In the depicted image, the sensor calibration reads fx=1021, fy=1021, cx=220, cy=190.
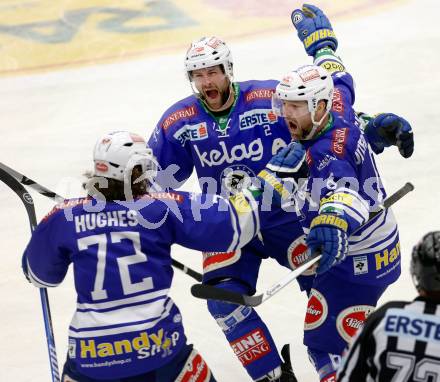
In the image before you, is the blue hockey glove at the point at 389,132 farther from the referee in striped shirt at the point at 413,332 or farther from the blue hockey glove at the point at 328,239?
the referee in striped shirt at the point at 413,332

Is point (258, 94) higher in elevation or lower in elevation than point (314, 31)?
lower

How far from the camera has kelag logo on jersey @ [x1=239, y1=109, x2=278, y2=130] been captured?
4.36 meters

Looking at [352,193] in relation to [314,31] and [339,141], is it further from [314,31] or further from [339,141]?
[314,31]

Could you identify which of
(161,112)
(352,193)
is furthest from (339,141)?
(161,112)

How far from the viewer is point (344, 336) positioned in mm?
4016

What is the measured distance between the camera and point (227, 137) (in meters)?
4.36

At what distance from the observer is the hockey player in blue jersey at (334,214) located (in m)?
3.66

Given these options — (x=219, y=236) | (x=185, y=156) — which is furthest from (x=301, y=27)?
(x=219, y=236)

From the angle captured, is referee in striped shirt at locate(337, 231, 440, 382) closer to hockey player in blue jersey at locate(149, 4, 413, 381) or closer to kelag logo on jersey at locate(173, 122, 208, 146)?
hockey player in blue jersey at locate(149, 4, 413, 381)

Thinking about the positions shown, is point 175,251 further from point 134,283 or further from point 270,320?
point 134,283

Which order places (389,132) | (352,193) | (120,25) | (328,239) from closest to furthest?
(328,239) → (352,193) → (389,132) → (120,25)

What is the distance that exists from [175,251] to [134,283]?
2.64 m

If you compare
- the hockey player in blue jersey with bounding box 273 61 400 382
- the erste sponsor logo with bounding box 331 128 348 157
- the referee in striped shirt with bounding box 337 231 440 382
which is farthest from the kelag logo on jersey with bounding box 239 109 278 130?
the referee in striped shirt with bounding box 337 231 440 382

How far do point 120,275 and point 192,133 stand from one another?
1336 millimetres
